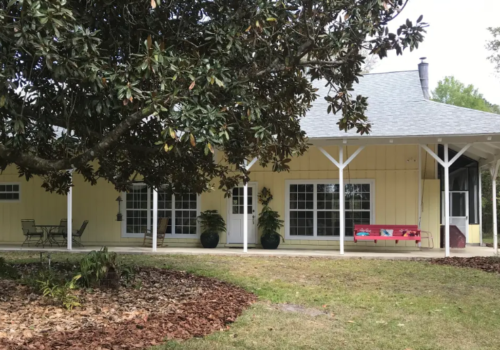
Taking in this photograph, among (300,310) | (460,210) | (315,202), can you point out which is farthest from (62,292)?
(460,210)

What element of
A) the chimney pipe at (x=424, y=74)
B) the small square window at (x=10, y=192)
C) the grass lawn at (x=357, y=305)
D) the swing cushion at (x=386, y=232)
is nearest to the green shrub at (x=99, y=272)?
the grass lawn at (x=357, y=305)

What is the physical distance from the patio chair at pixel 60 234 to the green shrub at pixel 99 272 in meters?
7.75

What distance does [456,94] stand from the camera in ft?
149

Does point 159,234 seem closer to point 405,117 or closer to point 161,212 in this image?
point 161,212

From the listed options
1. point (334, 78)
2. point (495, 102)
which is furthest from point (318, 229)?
point (495, 102)

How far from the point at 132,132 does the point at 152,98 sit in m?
3.41

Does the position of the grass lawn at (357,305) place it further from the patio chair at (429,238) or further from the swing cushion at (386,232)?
the patio chair at (429,238)

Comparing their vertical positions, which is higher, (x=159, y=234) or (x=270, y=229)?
(x=270, y=229)

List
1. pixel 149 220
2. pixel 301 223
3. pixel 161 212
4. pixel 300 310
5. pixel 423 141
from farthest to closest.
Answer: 1. pixel 161 212
2. pixel 149 220
3. pixel 301 223
4. pixel 423 141
5. pixel 300 310

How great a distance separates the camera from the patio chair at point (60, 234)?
46.0 ft

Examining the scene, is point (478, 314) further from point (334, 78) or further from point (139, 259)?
point (139, 259)

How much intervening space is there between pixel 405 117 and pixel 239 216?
5.38 meters

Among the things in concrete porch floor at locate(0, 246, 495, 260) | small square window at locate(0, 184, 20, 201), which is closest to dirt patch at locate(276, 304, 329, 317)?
concrete porch floor at locate(0, 246, 495, 260)

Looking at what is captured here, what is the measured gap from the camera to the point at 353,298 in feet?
23.4
